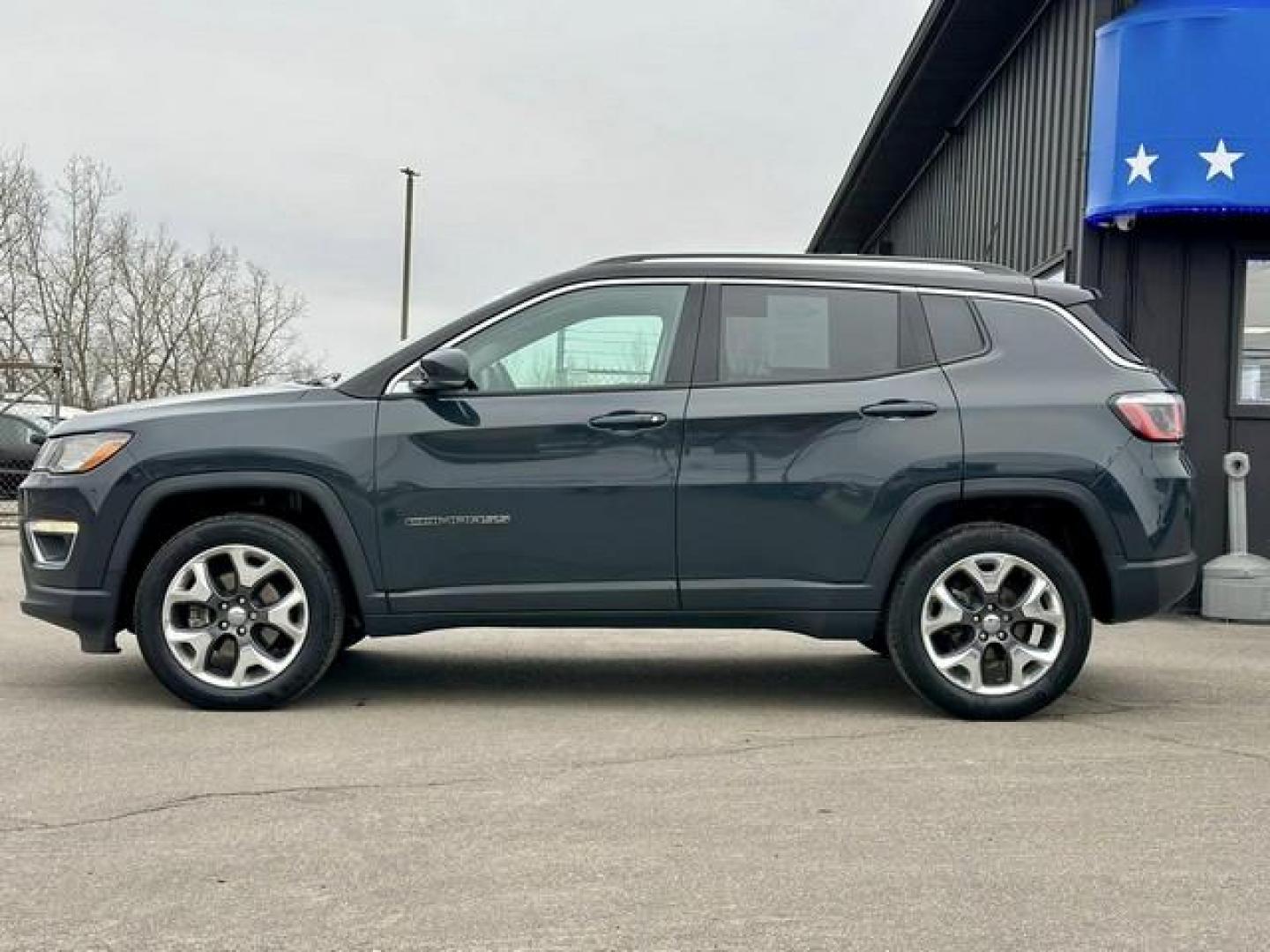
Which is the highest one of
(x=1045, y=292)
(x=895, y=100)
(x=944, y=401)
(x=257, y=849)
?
(x=895, y=100)

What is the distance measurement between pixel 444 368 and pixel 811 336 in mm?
1549

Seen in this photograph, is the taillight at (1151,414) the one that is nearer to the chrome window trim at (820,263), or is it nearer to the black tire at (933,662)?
the black tire at (933,662)

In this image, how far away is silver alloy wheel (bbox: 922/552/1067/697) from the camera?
5211mm

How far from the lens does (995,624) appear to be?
5.23 m

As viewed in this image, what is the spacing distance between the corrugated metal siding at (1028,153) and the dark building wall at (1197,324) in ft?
1.73

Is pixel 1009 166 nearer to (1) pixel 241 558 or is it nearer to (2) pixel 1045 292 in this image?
(2) pixel 1045 292

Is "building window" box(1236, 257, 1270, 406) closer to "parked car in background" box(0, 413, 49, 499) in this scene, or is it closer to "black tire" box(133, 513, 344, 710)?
"black tire" box(133, 513, 344, 710)

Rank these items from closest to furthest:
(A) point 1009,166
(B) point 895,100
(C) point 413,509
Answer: (C) point 413,509, (A) point 1009,166, (B) point 895,100

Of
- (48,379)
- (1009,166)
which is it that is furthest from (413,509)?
(48,379)

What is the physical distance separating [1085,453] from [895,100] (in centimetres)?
1058

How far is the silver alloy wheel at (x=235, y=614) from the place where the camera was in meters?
5.22

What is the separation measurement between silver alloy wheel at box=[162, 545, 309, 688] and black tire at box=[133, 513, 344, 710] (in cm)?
2

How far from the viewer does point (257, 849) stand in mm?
3619

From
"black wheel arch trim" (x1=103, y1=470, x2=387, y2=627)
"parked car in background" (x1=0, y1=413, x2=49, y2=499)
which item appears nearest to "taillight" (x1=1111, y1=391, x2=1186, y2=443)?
"black wheel arch trim" (x1=103, y1=470, x2=387, y2=627)
